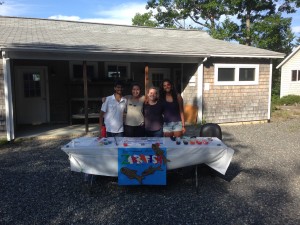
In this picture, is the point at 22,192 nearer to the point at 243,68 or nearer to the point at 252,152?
the point at 252,152

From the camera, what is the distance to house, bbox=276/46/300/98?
2183 centimetres

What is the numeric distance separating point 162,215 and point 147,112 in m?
1.67

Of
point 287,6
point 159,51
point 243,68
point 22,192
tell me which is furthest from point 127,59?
point 287,6

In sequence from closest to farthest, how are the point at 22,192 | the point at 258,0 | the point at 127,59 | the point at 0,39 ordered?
the point at 22,192 < the point at 0,39 < the point at 127,59 < the point at 258,0

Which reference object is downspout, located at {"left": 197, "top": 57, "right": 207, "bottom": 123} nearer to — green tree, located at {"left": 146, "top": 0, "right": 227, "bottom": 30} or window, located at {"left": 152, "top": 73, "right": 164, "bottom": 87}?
window, located at {"left": 152, "top": 73, "right": 164, "bottom": 87}

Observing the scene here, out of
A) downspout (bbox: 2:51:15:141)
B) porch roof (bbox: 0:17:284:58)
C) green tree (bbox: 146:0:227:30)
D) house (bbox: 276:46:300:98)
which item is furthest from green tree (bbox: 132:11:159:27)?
downspout (bbox: 2:51:15:141)

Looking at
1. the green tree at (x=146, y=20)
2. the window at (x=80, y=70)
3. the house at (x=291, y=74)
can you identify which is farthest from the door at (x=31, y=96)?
the green tree at (x=146, y=20)

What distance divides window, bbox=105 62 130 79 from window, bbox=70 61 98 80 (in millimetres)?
478

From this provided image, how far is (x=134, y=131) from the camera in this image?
189 inches

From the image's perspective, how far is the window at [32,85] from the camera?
10.5 m

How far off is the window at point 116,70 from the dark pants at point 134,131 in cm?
706

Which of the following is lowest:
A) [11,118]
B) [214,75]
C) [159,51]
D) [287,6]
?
[11,118]

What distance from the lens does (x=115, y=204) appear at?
4.01 m

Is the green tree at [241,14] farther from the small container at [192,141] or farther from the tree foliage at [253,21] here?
the small container at [192,141]
